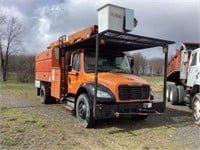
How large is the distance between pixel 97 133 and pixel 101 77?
166 centimetres

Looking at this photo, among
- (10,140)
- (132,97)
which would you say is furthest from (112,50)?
(10,140)

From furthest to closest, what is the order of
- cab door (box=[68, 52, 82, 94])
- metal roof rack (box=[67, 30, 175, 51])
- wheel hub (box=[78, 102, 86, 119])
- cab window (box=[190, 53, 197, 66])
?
1. cab window (box=[190, 53, 197, 66])
2. cab door (box=[68, 52, 82, 94])
3. wheel hub (box=[78, 102, 86, 119])
4. metal roof rack (box=[67, 30, 175, 51])

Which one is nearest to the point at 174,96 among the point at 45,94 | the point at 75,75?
the point at 45,94

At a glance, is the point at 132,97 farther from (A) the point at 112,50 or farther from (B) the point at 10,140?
(B) the point at 10,140

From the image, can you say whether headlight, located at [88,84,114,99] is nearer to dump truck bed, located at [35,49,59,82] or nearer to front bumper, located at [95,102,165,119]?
front bumper, located at [95,102,165,119]

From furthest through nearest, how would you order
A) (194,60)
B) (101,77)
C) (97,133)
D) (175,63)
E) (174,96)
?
(175,63), (174,96), (194,60), (101,77), (97,133)

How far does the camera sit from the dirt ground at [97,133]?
6902 millimetres

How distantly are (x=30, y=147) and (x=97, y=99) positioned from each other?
2460mm

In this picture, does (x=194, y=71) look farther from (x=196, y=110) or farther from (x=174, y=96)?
(x=174, y=96)

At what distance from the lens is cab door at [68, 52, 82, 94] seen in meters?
10.1

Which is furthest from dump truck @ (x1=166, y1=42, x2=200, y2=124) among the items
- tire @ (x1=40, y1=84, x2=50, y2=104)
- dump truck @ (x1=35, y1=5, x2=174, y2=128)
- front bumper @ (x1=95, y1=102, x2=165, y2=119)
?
tire @ (x1=40, y1=84, x2=50, y2=104)

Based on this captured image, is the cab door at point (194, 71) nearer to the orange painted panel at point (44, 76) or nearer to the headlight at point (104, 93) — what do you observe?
the headlight at point (104, 93)

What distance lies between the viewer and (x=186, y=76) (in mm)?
14117

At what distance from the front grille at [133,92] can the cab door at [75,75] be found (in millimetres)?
1792
